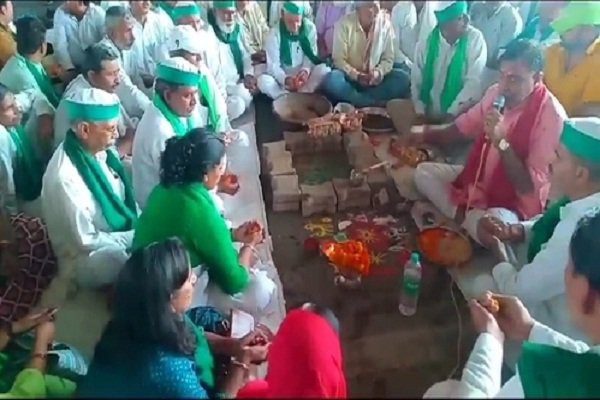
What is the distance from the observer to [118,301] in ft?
7.89

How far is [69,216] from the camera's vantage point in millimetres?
3396

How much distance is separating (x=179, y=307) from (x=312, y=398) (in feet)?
2.29

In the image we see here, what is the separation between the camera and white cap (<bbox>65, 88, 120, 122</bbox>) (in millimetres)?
3518

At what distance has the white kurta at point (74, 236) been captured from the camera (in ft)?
11.1

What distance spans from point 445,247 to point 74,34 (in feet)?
10.2

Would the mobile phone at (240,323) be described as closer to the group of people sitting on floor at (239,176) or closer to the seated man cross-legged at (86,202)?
the group of people sitting on floor at (239,176)

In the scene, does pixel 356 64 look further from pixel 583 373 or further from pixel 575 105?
pixel 583 373

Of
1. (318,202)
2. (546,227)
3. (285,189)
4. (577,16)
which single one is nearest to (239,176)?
(285,189)

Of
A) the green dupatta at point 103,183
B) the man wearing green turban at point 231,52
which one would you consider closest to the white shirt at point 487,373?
the green dupatta at point 103,183

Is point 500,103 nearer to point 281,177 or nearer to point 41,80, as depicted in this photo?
point 281,177

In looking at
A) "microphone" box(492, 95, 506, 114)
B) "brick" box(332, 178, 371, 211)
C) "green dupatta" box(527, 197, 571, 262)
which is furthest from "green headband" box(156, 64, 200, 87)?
"green dupatta" box(527, 197, 571, 262)

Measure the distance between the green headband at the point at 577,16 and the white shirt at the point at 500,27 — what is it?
27 centimetres

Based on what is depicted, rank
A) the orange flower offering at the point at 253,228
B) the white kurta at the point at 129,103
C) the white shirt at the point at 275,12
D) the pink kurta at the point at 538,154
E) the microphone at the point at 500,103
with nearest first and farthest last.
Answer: the orange flower offering at the point at 253,228, the pink kurta at the point at 538,154, the microphone at the point at 500,103, the white kurta at the point at 129,103, the white shirt at the point at 275,12

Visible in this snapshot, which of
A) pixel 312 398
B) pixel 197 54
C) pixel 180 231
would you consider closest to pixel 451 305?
pixel 180 231
